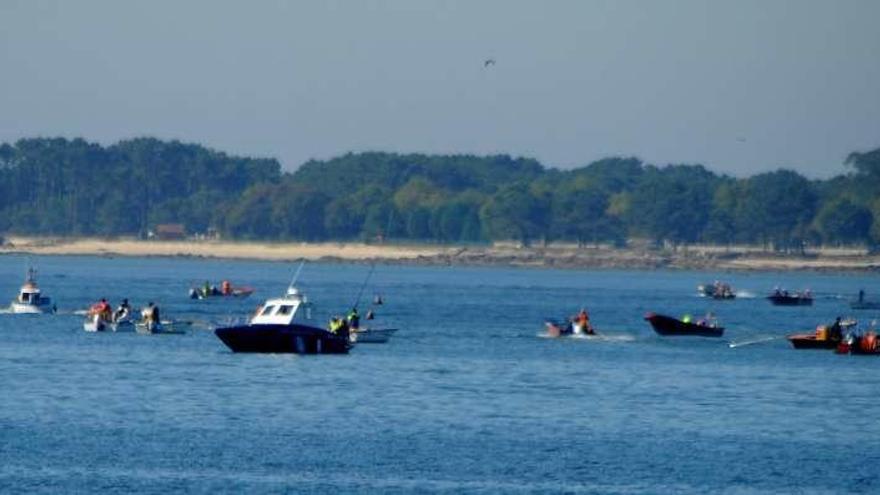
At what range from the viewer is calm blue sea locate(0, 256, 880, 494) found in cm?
5156

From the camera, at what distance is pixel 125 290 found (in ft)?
531

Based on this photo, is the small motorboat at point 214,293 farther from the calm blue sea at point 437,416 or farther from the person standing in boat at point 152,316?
the person standing in boat at point 152,316

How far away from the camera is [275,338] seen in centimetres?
8181

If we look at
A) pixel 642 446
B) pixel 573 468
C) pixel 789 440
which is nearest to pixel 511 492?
pixel 573 468

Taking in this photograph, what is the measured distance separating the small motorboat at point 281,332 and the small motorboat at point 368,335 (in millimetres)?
8868

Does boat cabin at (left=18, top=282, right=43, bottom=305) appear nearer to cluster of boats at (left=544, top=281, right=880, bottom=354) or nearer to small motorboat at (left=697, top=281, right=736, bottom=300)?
cluster of boats at (left=544, top=281, right=880, bottom=354)

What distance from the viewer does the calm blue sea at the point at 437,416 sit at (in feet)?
169

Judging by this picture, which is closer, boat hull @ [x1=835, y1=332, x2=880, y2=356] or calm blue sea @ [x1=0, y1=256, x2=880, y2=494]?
calm blue sea @ [x1=0, y1=256, x2=880, y2=494]

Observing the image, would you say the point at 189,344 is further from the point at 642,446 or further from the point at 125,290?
the point at 125,290

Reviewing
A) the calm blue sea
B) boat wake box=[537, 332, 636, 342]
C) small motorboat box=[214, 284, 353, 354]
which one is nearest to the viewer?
the calm blue sea

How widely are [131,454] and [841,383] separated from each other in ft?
108

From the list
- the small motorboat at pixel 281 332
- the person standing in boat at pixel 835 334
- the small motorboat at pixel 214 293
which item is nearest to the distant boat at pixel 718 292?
the small motorboat at pixel 214 293

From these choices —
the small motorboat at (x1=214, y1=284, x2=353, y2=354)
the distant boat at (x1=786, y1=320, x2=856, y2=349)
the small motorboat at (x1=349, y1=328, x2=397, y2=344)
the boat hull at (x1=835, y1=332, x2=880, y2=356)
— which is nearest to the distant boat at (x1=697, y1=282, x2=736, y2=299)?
the distant boat at (x1=786, y1=320, x2=856, y2=349)

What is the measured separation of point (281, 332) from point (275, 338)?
0.37 m
